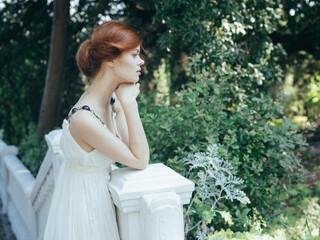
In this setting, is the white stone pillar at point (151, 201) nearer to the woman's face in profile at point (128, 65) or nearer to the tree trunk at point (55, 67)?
the woman's face in profile at point (128, 65)

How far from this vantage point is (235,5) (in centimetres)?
405

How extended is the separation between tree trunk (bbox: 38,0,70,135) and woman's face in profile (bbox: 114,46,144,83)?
12.4ft

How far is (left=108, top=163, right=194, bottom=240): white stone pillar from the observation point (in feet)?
4.81

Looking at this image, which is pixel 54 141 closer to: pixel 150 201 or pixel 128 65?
pixel 128 65

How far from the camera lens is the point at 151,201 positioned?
1.48 meters

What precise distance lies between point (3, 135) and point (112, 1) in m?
4.03

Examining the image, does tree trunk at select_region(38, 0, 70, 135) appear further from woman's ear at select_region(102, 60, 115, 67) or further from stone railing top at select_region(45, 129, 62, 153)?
woman's ear at select_region(102, 60, 115, 67)

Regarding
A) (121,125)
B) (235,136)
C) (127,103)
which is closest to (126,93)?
(127,103)

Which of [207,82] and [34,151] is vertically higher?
[207,82]

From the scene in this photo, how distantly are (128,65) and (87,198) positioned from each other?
2.24 feet

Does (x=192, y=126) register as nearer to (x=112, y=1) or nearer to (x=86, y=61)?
(x=86, y=61)

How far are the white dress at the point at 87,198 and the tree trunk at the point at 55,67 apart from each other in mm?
3965

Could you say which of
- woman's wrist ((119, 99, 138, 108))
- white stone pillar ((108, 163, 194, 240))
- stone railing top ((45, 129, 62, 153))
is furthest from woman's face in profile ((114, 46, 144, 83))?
stone railing top ((45, 129, 62, 153))

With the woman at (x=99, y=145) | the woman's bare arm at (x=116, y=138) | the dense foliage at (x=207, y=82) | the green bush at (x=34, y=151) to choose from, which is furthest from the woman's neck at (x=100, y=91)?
the green bush at (x=34, y=151)
